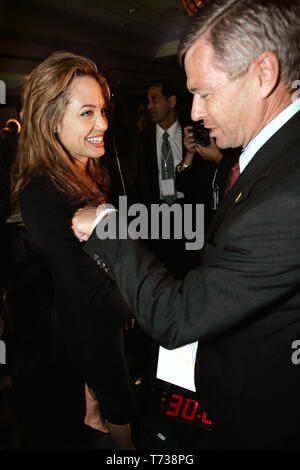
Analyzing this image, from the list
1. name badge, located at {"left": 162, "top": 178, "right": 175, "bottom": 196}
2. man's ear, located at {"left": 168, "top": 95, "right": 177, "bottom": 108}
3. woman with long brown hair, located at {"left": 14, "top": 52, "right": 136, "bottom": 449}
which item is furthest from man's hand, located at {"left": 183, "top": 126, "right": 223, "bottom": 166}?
woman with long brown hair, located at {"left": 14, "top": 52, "right": 136, "bottom": 449}

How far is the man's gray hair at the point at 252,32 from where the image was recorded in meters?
0.78

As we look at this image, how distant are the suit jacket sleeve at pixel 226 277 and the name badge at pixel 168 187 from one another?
89.2 inches

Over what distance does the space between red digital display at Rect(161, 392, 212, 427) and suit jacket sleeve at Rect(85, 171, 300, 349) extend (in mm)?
726

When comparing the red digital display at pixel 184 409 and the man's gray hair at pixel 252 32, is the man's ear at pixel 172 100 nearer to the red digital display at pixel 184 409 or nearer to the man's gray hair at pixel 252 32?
the man's gray hair at pixel 252 32

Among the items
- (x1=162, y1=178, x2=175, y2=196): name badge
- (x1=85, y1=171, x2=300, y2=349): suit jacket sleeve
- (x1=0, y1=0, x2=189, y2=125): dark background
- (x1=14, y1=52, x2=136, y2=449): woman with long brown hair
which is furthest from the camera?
(x1=0, y1=0, x2=189, y2=125): dark background

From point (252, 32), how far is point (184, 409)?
4.50ft

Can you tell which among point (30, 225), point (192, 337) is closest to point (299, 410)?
point (192, 337)

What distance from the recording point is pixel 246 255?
27.3 inches

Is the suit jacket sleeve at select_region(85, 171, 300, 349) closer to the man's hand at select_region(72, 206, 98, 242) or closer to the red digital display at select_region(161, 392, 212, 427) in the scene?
the man's hand at select_region(72, 206, 98, 242)

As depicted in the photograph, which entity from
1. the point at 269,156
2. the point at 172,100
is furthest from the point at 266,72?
the point at 172,100

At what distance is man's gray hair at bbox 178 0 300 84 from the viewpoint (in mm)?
780

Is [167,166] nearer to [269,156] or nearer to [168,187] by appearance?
[168,187]

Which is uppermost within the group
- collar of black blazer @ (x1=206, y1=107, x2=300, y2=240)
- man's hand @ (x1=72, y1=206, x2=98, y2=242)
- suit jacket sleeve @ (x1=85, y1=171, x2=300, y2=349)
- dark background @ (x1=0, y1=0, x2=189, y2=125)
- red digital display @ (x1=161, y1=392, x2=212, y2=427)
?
dark background @ (x1=0, y1=0, x2=189, y2=125)
